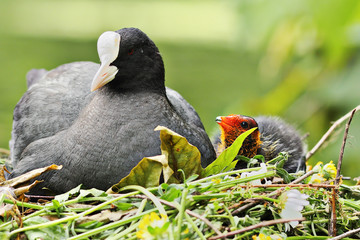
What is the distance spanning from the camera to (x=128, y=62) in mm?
3105

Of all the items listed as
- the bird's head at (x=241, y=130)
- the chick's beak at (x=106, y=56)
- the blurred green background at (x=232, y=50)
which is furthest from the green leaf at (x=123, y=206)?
the bird's head at (x=241, y=130)

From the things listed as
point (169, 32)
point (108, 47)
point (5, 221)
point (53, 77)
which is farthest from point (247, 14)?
point (169, 32)

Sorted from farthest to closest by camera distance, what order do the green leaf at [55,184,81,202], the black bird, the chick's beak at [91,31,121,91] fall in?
the chick's beak at [91,31,121,91]
the black bird
the green leaf at [55,184,81,202]

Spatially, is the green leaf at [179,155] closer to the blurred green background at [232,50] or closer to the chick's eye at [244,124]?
the blurred green background at [232,50]

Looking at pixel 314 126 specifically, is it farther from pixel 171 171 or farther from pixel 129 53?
pixel 171 171

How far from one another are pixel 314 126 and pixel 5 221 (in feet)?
11.2

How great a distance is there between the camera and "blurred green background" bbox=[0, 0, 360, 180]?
4.53m

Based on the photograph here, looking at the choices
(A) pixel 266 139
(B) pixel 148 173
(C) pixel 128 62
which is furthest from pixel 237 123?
(B) pixel 148 173

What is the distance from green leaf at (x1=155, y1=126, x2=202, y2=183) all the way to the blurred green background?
664 millimetres

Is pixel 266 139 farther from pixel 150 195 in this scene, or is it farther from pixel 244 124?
pixel 150 195

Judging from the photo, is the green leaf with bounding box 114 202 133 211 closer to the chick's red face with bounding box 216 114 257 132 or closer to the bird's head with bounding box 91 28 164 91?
the bird's head with bounding box 91 28 164 91

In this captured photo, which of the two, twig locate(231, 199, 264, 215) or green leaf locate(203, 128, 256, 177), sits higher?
green leaf locate(203, 128, 256, 177)

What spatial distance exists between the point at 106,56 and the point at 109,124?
32cm

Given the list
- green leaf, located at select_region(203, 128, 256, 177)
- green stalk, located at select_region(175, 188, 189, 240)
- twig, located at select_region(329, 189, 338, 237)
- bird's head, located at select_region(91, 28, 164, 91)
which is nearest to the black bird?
bird's head, located at select_region(91, 28, 164, 91)
